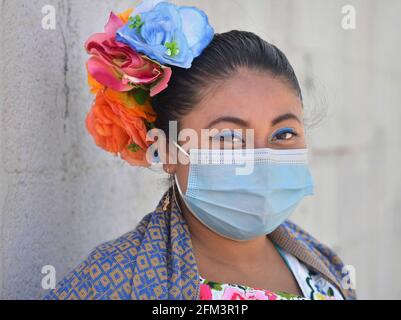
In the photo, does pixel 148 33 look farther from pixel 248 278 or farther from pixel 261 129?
pixel 248 278

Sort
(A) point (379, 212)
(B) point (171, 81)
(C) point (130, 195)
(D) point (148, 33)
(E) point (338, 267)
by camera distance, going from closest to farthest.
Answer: (D) point (148, 33) < (B) point (171, 81) < (E) point (338, 267) < (C) point (130, 195) < (A) point (379, 212)

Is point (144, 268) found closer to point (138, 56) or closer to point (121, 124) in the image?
point (121, 124)

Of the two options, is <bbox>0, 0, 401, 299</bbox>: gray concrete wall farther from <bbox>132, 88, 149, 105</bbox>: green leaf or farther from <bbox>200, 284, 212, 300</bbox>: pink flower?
<bbox>200, 284, 212, 300</bbox>: pink flower

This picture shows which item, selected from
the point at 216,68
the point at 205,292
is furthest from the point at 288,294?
the point at 216,68

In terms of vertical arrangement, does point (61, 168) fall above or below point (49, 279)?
above

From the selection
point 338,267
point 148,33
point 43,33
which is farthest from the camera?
point 338,267

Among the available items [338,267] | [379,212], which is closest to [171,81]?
[338,267]

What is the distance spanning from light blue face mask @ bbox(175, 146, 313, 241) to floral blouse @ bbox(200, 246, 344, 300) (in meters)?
0.16

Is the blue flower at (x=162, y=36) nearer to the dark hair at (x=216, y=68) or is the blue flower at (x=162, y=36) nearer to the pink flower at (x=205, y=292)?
the dark hair at (x=216, y=68)

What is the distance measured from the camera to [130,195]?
244 centimetres

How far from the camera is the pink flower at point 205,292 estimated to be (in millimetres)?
1614

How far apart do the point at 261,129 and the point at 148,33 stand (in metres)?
0.41

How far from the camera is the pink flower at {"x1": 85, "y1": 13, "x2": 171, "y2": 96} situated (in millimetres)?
1675

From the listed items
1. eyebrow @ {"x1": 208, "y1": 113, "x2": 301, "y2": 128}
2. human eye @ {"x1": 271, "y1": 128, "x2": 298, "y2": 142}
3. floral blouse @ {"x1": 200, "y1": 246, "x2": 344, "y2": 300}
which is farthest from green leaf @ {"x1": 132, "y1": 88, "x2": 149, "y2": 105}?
floral blouse @ {"x1": 200, "y1": 246, "x2": 344, "y2": 300}
